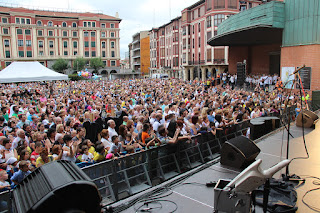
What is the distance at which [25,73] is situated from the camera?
1853 cm

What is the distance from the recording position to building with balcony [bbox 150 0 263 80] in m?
50.0

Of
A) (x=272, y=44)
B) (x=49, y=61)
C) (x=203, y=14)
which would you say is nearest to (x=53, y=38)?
(x=49, y=61)

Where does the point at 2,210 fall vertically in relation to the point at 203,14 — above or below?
below

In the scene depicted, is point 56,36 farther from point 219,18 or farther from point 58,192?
point 58,192

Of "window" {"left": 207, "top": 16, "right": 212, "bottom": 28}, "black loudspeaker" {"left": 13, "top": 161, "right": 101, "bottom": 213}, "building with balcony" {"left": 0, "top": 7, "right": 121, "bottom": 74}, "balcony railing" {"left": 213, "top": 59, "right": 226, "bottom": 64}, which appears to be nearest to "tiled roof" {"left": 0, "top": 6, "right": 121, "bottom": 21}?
"building with balcony" {"left": 0, "top": 7, "right": 121, "bottom": 74}

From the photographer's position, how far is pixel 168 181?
6.39 metres

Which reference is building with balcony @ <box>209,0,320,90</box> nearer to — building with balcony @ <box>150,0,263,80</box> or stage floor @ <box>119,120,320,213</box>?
stage floor @ <box>119,120,320,213</box>

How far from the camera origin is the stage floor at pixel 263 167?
509 centimetres

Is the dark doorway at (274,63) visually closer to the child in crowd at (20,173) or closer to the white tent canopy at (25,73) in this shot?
the white tent canopy at (25,73)

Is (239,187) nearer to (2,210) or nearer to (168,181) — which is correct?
(168,181)

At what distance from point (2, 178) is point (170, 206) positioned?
3.32 meters

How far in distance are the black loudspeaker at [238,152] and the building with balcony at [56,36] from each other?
261 ft

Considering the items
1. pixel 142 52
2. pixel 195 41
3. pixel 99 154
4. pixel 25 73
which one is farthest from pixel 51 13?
pixel 99 154

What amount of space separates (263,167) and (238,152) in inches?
40.5
